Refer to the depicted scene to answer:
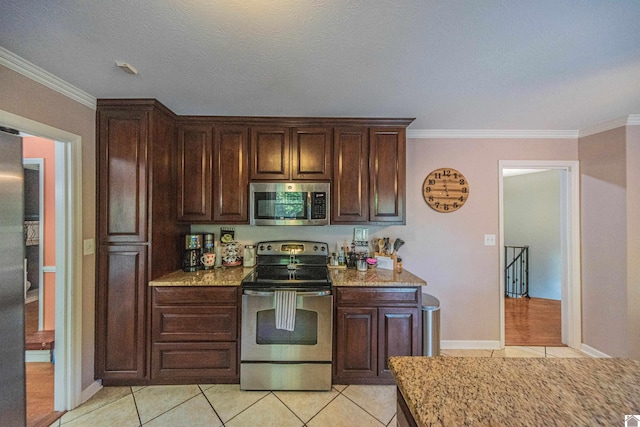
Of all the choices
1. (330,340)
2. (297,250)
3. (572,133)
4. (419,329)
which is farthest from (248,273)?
(572,133)

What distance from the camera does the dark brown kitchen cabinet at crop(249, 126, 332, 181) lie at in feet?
8.62

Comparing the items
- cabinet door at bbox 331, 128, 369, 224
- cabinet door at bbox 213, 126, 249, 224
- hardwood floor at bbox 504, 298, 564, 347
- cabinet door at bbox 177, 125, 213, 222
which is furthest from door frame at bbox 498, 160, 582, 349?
cabinet door at bbox 177, 125, 213, 222

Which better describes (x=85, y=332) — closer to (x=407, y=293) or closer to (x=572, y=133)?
(x=407, y=293)

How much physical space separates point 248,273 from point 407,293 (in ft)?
4.93

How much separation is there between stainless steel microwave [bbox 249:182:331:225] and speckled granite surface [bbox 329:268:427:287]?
56 cm

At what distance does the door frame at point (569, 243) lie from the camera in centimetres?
292

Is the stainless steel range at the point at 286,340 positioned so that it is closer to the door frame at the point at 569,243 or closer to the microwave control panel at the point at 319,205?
the microwave control panel at the point at 319,205

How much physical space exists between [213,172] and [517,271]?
650 centimetres

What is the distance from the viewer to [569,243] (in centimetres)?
296

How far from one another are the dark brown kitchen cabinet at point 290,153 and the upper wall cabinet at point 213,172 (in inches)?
5.7

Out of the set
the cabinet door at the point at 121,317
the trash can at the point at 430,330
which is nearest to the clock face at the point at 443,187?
the trash can at the point at 430,330

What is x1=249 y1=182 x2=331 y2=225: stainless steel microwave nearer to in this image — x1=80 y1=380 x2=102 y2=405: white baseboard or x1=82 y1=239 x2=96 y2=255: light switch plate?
x1=82 y1=239 x2=96 y2=255: light switch plate

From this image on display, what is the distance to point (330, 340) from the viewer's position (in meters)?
2.18

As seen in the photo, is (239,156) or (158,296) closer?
(158,296)
